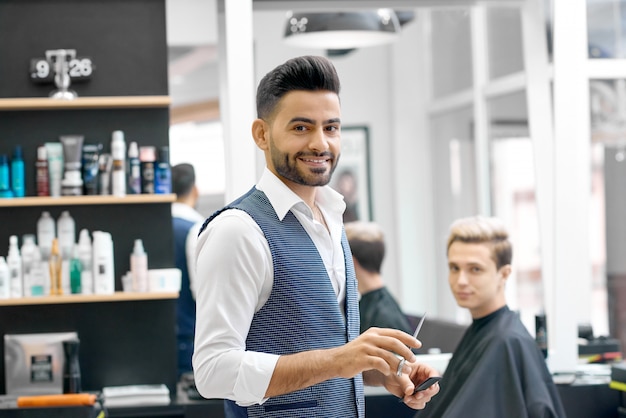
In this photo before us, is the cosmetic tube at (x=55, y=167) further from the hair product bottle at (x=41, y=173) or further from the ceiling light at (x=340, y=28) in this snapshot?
the ceiling light at (x=340, y=28)

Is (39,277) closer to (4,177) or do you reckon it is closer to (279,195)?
(4,177)

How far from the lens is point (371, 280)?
4379 millimetres

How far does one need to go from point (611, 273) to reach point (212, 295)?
573cm

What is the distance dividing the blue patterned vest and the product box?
2.02m

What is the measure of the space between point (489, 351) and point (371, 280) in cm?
105

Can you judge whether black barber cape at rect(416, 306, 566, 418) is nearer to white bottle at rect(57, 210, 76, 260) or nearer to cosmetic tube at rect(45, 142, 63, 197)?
white bottle at rect(57, 210, 76, 260)

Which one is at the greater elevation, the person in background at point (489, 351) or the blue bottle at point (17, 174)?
the blue bottle at point (17, 174)

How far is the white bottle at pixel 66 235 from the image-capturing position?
3.95 m

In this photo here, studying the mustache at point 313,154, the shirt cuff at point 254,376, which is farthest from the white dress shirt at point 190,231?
the shirt cuff at point 254,376

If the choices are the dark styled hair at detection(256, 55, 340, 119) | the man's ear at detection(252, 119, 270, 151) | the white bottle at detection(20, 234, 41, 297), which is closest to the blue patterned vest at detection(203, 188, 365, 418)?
the man's ear at detection(252, 119, 270, 151)

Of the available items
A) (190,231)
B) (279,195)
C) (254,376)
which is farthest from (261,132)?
(190,231)

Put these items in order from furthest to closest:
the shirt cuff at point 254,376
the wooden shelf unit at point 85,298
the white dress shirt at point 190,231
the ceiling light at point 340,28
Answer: the ceiling light at point 340,28
the white dress shirt at point 190,231
the wooden shelf unit at point 85,298
the shirt cuff at point 254,376

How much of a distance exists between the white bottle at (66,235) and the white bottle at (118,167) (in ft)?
0.72

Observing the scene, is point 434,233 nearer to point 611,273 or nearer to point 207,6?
point 611,273
